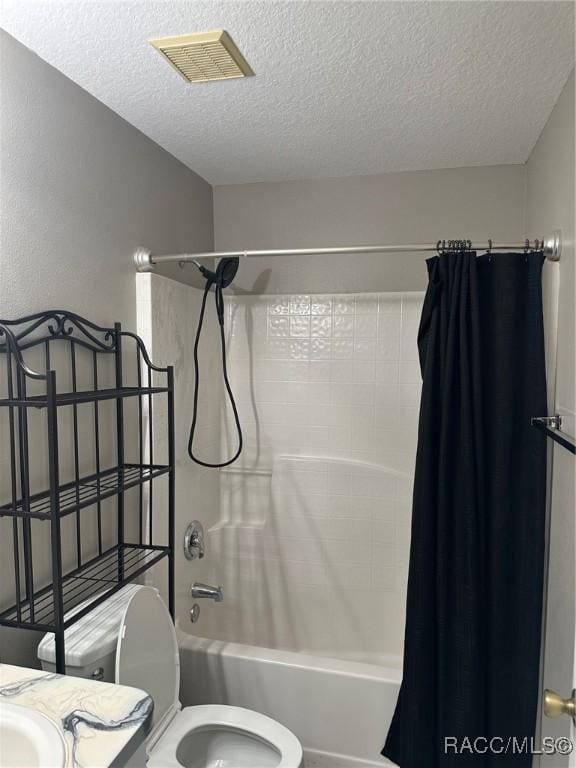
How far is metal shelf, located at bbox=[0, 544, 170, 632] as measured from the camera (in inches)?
55.2

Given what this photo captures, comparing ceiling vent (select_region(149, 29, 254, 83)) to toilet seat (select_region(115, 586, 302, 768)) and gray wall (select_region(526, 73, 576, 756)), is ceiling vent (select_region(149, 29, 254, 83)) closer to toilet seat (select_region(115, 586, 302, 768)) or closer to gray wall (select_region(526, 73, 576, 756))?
gray wall (select_region(526, 73, 576, 756))

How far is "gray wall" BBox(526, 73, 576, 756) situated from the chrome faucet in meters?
1.22

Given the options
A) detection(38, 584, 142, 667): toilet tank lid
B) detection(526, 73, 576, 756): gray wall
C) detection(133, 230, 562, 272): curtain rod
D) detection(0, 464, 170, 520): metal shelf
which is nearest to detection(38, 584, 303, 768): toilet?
detection(38, 584, 142, 667): toilet tank lid

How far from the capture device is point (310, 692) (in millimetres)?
2066

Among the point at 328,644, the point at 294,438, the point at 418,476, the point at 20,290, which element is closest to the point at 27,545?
the point at 20,290

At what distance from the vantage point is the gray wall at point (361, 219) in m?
2.43

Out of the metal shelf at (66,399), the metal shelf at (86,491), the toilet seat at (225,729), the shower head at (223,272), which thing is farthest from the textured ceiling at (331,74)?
the toilet seat at (225,729)

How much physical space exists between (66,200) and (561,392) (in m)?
1.57

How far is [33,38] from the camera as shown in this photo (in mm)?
1435

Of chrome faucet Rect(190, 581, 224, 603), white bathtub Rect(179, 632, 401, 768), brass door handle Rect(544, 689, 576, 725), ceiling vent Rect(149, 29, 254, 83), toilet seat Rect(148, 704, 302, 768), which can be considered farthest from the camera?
chrome faucet Rect(190, 581, 224, 603)

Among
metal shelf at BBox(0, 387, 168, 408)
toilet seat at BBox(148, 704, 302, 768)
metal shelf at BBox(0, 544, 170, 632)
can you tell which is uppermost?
metal shelf at BBox(0, 387, 168, 408)

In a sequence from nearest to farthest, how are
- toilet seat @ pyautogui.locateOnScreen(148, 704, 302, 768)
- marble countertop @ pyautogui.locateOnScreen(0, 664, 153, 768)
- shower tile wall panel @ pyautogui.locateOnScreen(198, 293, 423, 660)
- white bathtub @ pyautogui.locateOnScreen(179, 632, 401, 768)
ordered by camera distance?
marble countertop @ pyautogui.locateOnScreen(0, 664, 153, 768), toilet seat @ pyautogui.locateOnScreen(148, 704, 302, 768), white bathtub @ pyautogui.locateOnScreen(179, 632, 401, 768), shower tile wall panel @ pyautogui.locateOnScreen(198, 293, 423, 660)

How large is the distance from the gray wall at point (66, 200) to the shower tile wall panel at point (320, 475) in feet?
2.59

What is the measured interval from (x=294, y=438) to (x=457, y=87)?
5.26 ft
